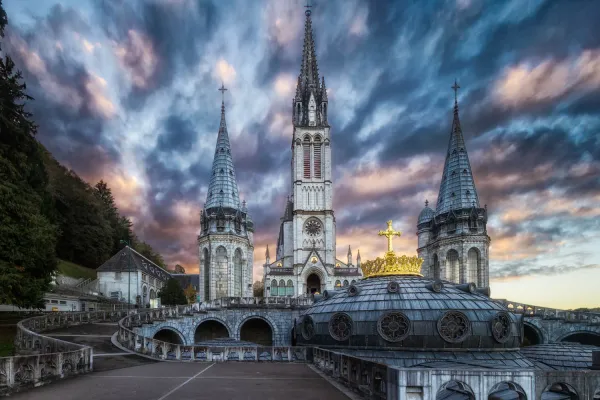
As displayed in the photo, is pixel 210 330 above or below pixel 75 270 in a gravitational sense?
below

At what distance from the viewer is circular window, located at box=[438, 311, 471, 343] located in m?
21.9

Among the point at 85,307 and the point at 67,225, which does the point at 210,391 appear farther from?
the point at 67,225

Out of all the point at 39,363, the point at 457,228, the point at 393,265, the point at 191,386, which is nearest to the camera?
the point at 191,386

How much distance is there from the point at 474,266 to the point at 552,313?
16.6 meters

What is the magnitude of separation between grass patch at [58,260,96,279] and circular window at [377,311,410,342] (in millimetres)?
56222

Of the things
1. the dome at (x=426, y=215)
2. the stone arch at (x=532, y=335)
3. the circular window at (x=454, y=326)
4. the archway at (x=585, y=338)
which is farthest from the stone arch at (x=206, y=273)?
the circular window at (x=454, y=326)

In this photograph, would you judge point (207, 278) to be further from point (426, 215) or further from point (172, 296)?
point (426, 215)

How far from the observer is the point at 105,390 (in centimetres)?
1219

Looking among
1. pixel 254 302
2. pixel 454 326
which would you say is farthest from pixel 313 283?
pixel 454 326

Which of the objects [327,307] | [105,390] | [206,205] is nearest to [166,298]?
[206,205]

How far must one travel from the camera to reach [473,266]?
2724 inches

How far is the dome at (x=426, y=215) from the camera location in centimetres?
8119

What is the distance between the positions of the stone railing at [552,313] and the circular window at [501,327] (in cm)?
2996

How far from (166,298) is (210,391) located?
53.6 m
